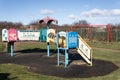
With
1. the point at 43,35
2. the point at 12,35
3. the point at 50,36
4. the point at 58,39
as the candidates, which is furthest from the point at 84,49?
the point at 12,35

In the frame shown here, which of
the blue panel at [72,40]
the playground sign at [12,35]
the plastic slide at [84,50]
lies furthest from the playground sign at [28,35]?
the blue panel at [72,40]

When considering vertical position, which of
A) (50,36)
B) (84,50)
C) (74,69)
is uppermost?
(50,36)

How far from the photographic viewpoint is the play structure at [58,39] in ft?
55.0

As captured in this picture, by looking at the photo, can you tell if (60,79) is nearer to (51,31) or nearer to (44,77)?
(44,77)

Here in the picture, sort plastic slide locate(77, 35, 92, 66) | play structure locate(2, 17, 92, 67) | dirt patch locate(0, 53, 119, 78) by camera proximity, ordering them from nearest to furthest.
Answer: dirt patch locate(0, 53, 119, 78), play structure locate(2, 17, 92, 67), plastic slide locate(77, 35, 92, 66)

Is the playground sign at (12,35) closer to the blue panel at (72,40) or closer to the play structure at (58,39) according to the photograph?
the play structure at (58,39)

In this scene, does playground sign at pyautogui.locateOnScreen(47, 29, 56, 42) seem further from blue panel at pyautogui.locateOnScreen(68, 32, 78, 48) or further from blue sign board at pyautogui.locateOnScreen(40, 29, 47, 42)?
blue panel at pyautogui.locateOnScreen(68, 32, 78, 48)

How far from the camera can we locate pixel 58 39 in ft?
56.4

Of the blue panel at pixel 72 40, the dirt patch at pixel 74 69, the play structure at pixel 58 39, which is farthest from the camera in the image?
the play structure at pixel 58 39

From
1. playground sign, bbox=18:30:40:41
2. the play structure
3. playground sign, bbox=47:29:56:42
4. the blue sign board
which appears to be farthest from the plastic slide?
playground sign, bbox=18:30:40:41

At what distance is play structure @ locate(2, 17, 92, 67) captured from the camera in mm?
16758

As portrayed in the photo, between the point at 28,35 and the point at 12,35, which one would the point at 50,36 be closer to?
the point at 28,35

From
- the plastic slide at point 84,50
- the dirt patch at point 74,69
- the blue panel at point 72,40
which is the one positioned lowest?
the dirt patch at point 74,69

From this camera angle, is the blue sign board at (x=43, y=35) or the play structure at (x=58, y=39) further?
the blue sign board at (x=43, y=35)
